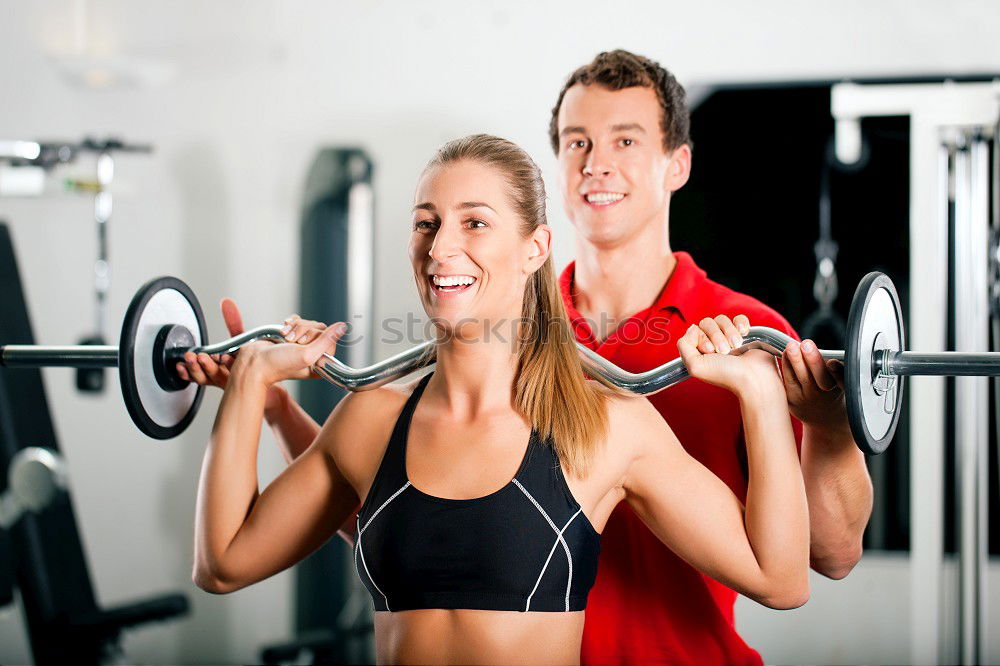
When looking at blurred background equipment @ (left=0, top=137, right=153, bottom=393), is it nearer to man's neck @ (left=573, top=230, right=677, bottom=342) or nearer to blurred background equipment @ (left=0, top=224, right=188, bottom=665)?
blurred background equipment @ (left=0, top=224, right=188, bottom=665)

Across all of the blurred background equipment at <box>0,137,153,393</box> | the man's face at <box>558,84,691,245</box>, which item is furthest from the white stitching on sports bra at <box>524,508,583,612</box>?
the blurred background equipment at <box>0,137,153,393</box>

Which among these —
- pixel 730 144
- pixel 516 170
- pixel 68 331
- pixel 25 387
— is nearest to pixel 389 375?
pixel 516 170

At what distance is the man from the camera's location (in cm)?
139

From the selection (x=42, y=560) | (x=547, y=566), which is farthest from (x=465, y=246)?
(x=42, y=560)

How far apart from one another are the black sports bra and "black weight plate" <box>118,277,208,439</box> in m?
0.44

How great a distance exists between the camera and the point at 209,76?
10.4ft

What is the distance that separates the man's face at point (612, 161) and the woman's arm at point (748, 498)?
0.47 m

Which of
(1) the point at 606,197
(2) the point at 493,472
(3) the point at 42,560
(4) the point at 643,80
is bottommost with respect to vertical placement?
(3) the point at 42,560

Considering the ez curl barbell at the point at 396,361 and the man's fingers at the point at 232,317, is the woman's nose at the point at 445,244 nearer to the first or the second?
the ez curl barbell at the point at 396,361

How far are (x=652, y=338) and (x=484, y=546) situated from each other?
558 millimetres

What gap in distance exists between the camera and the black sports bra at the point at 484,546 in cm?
117

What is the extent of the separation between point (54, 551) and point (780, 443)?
2.29 m

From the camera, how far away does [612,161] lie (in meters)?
1.62

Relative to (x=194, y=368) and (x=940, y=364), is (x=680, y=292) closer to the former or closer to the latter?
(x=940, y=364)
